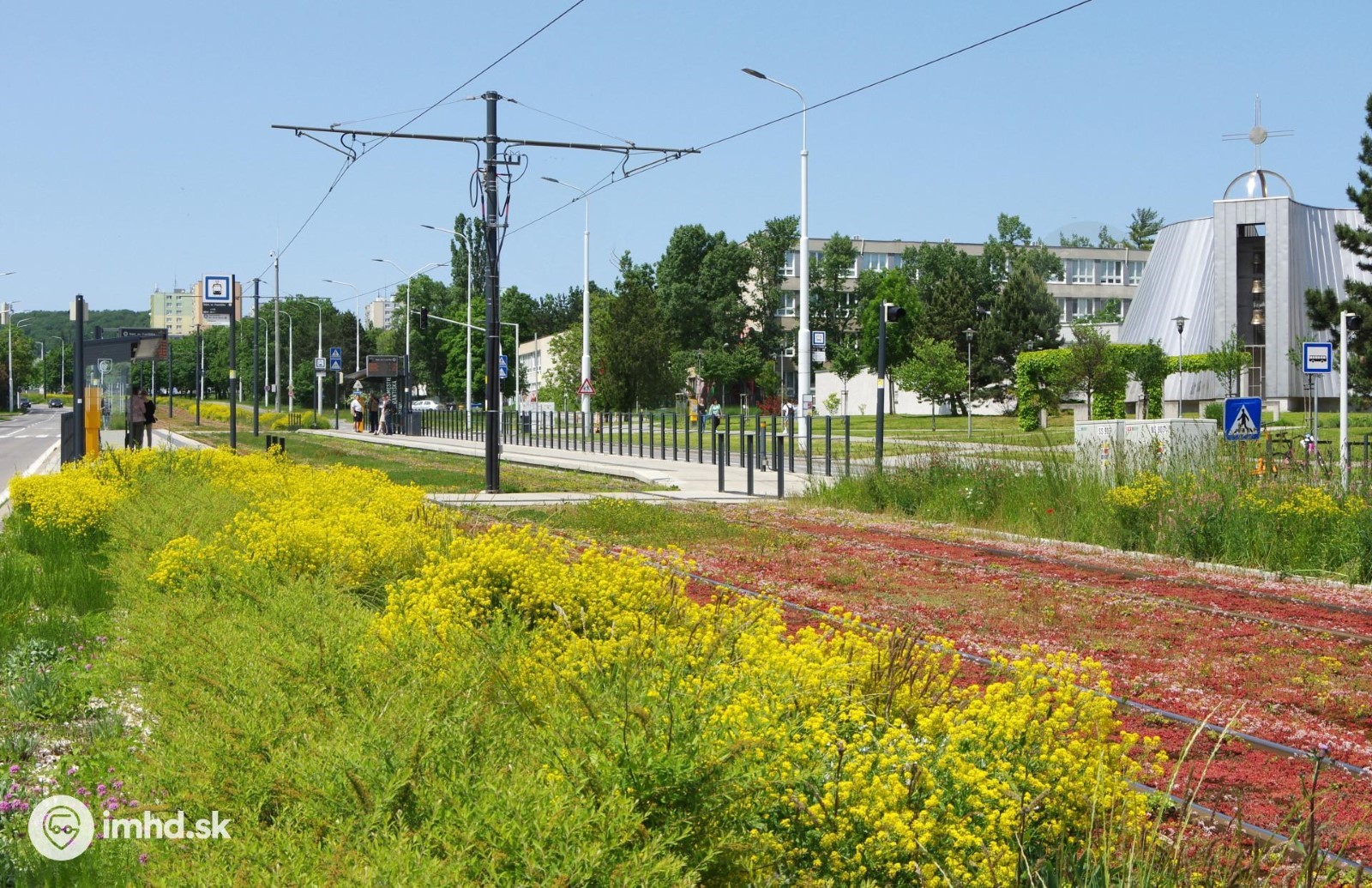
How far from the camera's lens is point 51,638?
8.21 metres

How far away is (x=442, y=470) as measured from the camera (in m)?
30.9

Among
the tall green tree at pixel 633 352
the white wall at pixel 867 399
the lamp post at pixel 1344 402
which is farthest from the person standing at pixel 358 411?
the lamp post at pixel 1344 402

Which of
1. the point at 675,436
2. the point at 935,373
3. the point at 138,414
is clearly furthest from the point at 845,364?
the point at 138,414

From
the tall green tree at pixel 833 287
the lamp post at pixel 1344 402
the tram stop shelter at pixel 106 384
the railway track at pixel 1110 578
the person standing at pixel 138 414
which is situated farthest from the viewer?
the tall green tree at pixel 833 287

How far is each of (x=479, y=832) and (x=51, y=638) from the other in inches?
236

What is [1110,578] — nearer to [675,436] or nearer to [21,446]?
[675,436]

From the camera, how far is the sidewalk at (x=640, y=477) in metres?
22.2

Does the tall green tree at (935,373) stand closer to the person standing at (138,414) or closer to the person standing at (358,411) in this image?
the person standing at (358,411)

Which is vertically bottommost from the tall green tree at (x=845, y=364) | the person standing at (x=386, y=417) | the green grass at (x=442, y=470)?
the green grass at (x=442, y=470)

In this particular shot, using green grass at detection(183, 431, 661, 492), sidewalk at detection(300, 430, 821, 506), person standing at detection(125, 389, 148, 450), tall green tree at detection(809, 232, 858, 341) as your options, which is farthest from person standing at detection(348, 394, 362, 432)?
tall green tree at detection(809, 232, 858, 341)

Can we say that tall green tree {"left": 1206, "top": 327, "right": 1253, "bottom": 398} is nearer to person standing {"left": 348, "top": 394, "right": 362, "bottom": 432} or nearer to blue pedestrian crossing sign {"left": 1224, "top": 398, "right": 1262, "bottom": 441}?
person standing {"left": 348, "top": 394, "right": 362, "bottom": 432}

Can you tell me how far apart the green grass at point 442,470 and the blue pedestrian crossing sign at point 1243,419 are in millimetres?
10310

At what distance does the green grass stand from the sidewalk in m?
0.81
